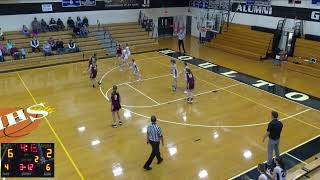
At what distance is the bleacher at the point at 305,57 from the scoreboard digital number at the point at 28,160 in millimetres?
16485

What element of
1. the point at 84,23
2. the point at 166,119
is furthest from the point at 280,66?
the point at 84,23

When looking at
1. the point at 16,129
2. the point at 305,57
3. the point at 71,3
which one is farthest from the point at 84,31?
the point at 305,57

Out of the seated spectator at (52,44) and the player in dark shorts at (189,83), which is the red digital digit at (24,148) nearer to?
the player in dark shorts at (189,83)

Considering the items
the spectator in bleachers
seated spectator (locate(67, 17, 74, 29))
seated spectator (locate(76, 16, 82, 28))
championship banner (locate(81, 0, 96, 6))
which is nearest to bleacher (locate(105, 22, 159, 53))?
championship banner (locate(81, 0, 96, 6))

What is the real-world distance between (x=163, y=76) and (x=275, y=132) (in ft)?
32.1

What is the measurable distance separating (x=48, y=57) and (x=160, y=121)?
11712 mm

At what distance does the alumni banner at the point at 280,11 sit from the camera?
19.8m

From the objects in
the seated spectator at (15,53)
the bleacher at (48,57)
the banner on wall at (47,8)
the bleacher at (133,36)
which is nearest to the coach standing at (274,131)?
the bleacher at (48,57)

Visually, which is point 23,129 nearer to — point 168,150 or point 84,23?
point 168,150

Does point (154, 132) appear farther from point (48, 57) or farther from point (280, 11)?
point (280, 11)

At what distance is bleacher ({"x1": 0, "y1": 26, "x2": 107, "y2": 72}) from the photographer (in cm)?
1981

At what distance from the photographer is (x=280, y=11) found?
70.9ft

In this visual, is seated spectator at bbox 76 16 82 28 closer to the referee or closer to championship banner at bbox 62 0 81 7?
championship banner at bbox 62 0 81 7

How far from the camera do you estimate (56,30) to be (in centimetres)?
2333
